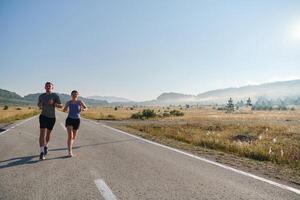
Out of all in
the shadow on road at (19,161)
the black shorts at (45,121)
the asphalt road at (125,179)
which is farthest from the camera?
the black shorts at (45,121)

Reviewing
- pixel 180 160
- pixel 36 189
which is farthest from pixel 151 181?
pixel 180 160

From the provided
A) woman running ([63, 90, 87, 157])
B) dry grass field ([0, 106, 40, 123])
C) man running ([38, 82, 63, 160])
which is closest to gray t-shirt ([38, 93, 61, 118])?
man running ([38, 82, 63, 160])

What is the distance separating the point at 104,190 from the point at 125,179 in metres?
0.93

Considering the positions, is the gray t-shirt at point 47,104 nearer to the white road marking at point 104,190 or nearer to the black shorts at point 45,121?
the black shorts at point 45,121

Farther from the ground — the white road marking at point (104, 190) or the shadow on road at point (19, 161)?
the white road marking at point (104, 190)

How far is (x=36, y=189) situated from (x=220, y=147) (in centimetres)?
868

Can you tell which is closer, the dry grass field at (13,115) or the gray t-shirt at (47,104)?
the gray t-shirt at (47,104)

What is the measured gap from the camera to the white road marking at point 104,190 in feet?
17.5

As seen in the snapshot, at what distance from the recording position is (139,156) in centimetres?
981

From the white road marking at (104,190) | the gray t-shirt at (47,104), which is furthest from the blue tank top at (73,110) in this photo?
the white road marking at (104,190)

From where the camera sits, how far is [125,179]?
664 centimetres

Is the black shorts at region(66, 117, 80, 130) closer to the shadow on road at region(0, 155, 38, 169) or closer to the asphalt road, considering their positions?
Answer: the asphalt road

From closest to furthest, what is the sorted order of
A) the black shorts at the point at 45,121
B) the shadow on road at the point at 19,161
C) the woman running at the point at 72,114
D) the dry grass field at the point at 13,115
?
the shadow on road at the point at 19,161, the black shorts at the point at 45,121, the woman running at the point at 72,114, the dry grass field at the point at 13,115

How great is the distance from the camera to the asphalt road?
553cm
